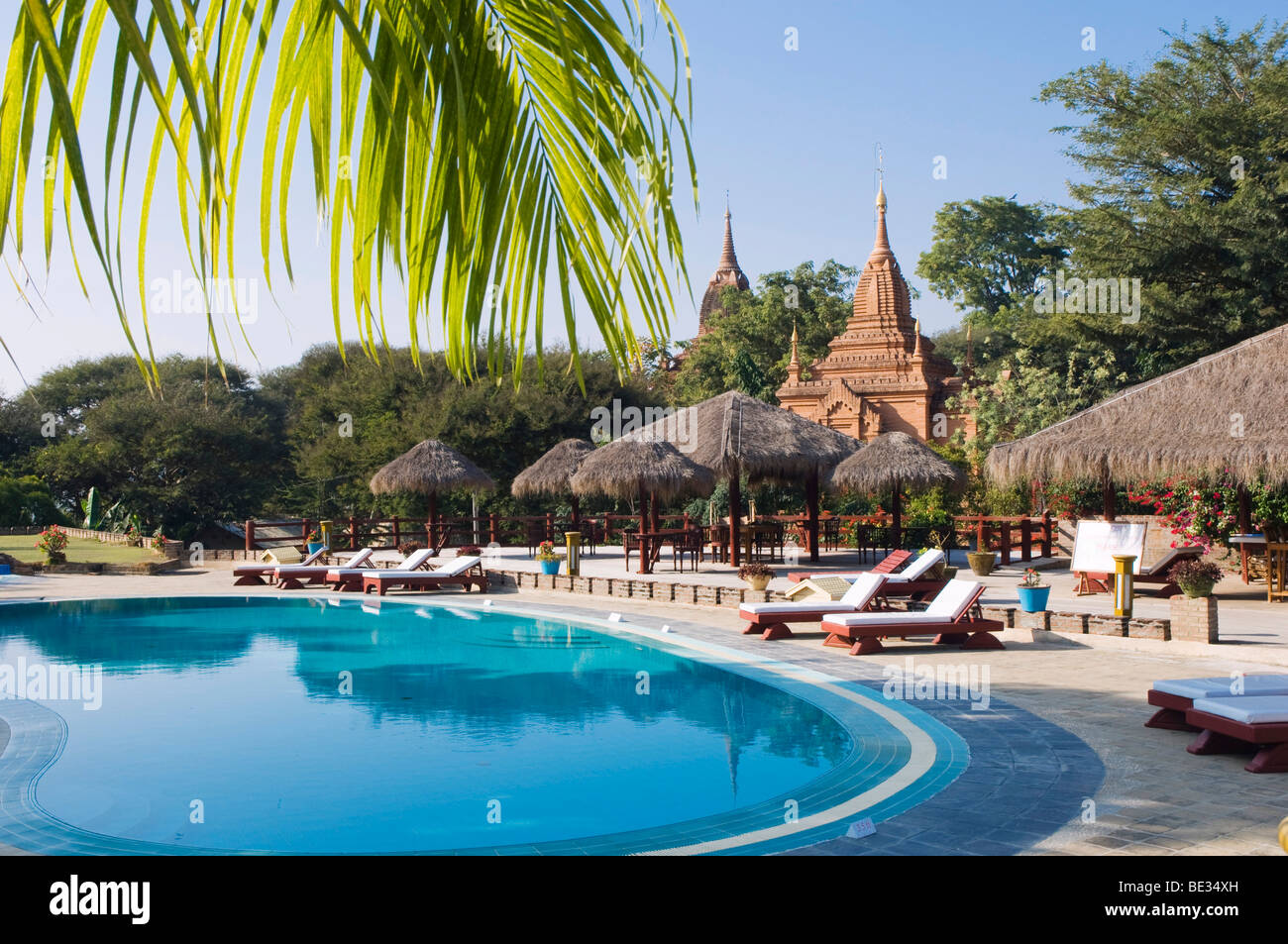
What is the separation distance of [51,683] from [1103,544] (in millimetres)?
11808

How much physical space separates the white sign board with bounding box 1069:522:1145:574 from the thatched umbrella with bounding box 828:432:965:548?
4.75 metres

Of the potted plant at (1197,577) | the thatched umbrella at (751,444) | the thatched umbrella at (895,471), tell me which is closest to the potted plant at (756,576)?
the thatched umbrella at (751,444)

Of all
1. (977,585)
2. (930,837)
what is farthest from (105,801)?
(977,585)

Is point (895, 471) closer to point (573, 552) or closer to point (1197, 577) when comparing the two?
point (573, 552)

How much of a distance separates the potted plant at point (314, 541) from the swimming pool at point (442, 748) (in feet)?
28.3

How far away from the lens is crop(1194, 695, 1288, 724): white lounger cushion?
5754 mm

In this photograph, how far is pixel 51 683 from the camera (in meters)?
10.2

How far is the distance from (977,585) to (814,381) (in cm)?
2861

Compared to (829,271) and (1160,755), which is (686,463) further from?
(829,271)

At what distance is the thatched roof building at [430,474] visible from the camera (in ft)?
75.0

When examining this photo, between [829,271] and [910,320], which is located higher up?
[829,271]

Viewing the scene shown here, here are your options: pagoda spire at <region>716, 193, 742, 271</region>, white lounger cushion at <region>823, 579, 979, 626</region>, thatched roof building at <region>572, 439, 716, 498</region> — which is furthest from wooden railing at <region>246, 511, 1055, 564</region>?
pagoda spire at <region>716, 193, 742, 271</region>

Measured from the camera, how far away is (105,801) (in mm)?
6262
